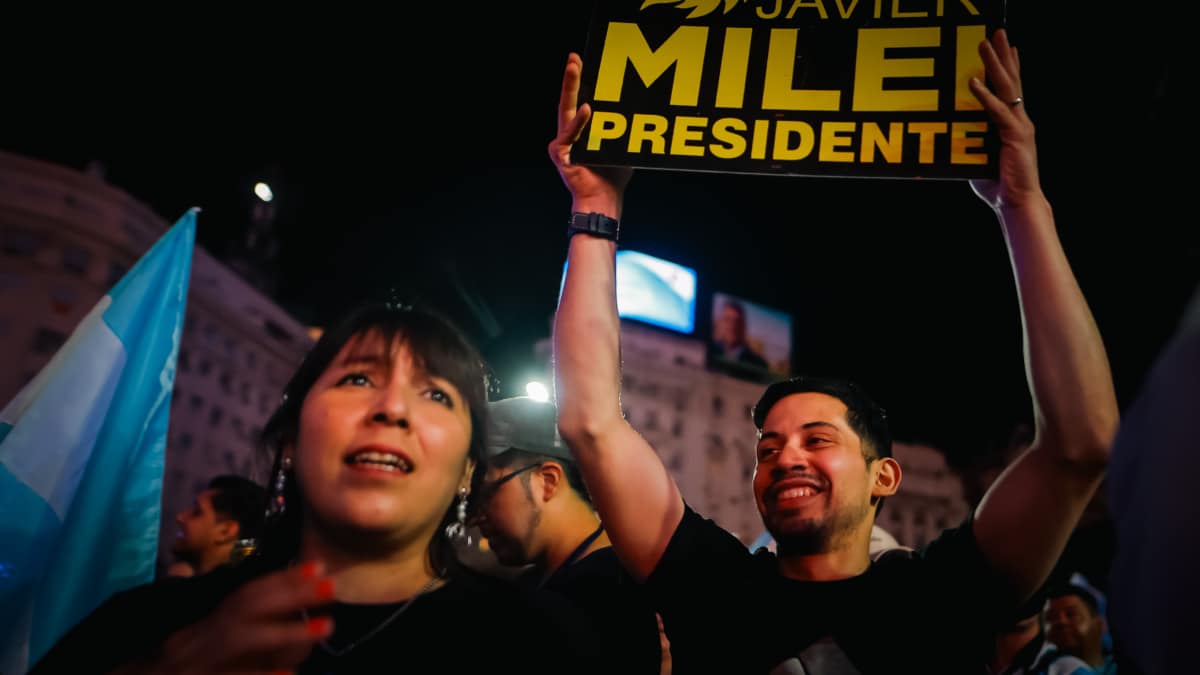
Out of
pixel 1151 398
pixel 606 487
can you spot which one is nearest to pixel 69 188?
pixel 606 487

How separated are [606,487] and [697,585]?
0.34 m

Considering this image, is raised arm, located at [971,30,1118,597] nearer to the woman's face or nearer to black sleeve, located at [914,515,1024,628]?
black sleeve, located at [914,515,1024,628]

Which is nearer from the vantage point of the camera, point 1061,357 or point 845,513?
point 1061,357

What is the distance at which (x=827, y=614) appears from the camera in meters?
1.76

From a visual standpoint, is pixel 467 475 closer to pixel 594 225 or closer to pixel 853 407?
pixel 594 225

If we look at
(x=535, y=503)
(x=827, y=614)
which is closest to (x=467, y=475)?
(x=827, y=614)

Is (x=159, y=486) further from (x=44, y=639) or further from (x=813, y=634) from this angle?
(x=813, y=634)

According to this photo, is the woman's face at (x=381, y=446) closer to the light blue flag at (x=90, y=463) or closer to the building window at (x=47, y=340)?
the light blue flag at (x=90, y=463)

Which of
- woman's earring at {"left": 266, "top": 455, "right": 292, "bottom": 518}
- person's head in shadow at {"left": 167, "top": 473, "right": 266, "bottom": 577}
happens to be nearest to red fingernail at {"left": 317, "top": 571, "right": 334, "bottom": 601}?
woman's earring at {"left": 266, "top": 455, "right": 292, "bottom": 518}

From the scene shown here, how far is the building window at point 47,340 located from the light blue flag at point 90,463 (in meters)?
8.99

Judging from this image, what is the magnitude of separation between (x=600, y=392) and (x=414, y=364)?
1.63 ft

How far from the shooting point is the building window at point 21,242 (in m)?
10.1

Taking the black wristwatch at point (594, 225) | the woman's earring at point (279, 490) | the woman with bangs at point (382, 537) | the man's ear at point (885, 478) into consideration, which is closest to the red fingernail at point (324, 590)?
the woman with bangs at point (382, 537)

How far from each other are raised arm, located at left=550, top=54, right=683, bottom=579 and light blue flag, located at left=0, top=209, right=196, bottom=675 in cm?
175
